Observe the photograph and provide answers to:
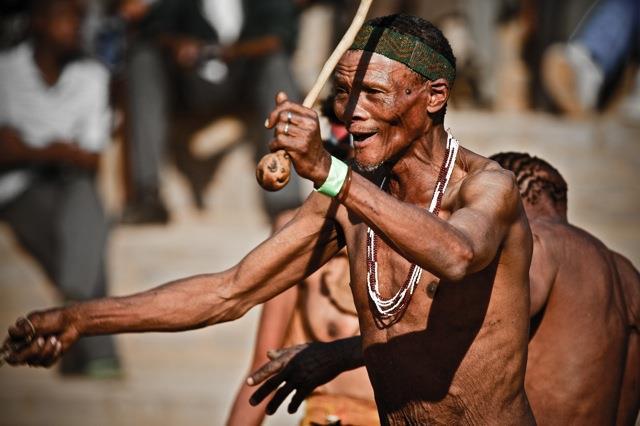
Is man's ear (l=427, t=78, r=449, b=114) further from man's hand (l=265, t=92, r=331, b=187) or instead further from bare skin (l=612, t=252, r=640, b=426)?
bare skin (l=612, t=252, r=640, b=426)

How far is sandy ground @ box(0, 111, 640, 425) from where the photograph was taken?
9.45 metres

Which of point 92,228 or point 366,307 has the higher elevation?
point 92,228

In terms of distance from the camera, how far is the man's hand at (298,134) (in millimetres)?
3312

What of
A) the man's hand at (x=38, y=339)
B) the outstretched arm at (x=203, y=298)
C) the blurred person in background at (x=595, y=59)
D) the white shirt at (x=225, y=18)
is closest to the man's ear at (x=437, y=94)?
the outstretched arm at (x=203, y=298)

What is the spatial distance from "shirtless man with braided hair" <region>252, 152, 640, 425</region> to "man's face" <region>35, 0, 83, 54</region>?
19.6ft

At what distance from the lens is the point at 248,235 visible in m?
10.4

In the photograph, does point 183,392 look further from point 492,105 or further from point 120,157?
point 492,105

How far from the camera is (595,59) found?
35.0 feet

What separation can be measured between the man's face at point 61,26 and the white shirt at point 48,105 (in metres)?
0.16

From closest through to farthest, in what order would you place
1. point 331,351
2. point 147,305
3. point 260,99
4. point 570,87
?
point 147,305 < point 331,351 < point 260,99 < point 570,87

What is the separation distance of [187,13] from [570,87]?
137 inches

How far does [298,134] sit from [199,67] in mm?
7225

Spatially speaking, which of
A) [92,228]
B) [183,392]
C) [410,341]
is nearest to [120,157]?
[92,228]

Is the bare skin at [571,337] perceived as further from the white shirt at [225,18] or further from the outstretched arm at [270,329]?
the white shirt at [225,18]
